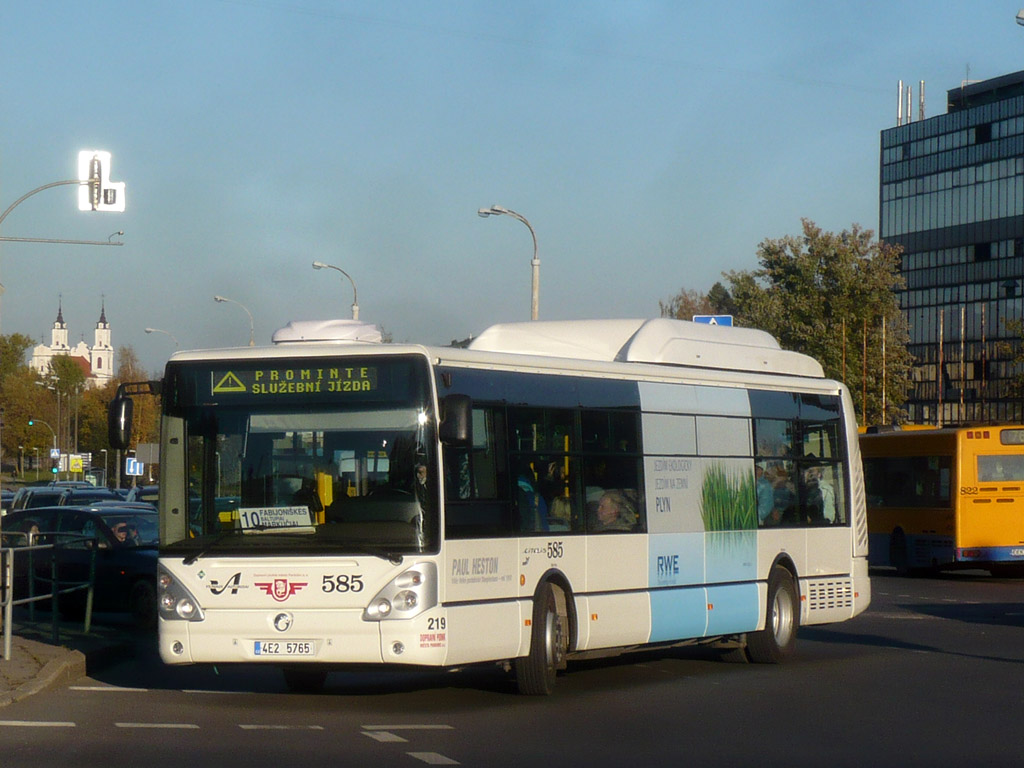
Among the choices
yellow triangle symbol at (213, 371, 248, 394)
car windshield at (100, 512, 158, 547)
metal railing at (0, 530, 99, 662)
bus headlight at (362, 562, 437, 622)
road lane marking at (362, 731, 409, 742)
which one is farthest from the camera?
car windshield at (100, 512, 158, 547)

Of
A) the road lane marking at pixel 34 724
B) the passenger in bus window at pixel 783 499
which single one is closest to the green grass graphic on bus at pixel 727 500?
the passenger in bus window at pixel 783 499

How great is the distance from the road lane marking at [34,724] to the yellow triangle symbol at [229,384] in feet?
8.89

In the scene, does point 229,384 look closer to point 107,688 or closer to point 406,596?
point 406,596

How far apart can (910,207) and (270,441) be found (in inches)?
4054

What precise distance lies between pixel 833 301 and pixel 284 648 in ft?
165

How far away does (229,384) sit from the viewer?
12.3 m

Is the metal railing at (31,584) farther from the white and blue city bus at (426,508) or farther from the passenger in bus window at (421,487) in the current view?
the passenger in bus window at (421,487)

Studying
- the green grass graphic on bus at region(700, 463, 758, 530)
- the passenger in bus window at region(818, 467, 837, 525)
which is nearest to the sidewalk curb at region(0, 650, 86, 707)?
the green grass graphic on bus at region(700, 463, 758, 530)

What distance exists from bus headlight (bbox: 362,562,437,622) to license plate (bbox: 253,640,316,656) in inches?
18.5

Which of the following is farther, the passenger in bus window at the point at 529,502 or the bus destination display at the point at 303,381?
the passenger in bus window at the point at 529,502

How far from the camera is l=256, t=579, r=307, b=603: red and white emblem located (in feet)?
38.8

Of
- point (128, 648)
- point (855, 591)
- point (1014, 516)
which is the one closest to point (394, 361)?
point (128, 648)

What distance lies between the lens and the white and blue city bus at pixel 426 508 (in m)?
11.8

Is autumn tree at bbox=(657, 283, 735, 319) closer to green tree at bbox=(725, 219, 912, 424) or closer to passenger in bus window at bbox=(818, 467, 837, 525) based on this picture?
green tree at bbox=(725, 219, 912, 424)
